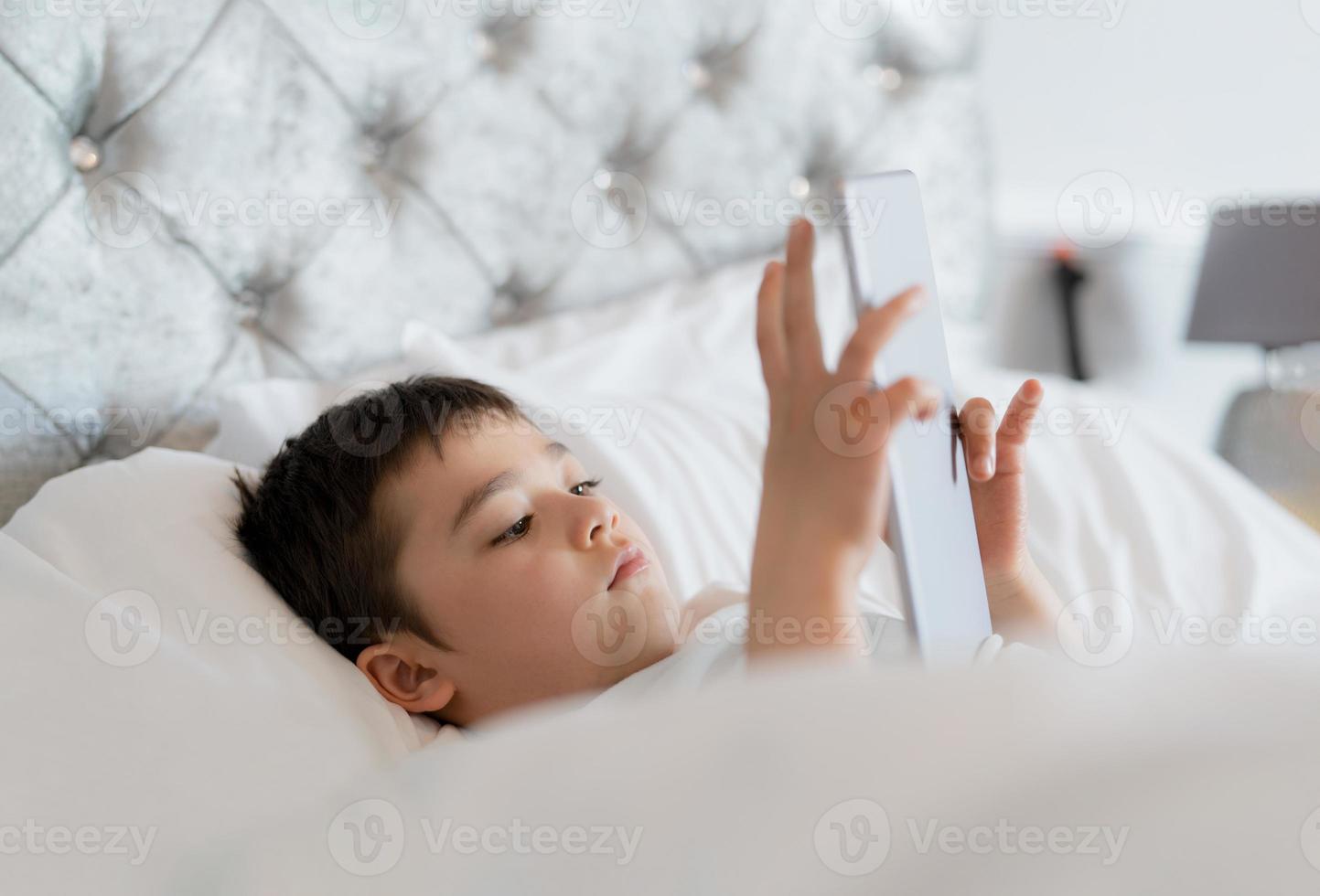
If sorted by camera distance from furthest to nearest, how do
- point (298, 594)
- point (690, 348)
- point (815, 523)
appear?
1. point (690, 348)
2. point (298, 594)
3. point (815, 523)

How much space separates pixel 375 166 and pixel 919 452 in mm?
867

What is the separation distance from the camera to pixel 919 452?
0.61 metres

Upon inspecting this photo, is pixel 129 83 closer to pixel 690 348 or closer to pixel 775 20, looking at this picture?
pixel 690 348

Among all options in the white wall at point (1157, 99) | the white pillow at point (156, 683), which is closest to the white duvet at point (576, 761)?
the white pillow at point (156, 683)

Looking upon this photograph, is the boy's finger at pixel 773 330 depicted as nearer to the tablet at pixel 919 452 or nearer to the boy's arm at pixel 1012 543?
the tablet at pixel 919 452

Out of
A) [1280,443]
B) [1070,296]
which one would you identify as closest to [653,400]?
[1280,443]

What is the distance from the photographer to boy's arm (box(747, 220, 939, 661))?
55 centimetres

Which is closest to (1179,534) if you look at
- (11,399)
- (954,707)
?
(954,707)

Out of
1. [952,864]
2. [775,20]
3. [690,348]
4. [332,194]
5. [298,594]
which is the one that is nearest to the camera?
[952,864]

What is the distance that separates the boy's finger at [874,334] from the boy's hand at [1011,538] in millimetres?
253

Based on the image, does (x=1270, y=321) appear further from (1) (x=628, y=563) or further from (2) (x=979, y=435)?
(1) (x=628, y=563)

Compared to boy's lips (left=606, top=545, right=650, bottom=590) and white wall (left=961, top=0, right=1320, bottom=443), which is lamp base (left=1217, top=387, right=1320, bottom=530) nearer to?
white wall (left=961, top=0, right=1320, bottom=443)

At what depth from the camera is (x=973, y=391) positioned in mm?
1273

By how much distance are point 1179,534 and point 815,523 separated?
2.41 feet
